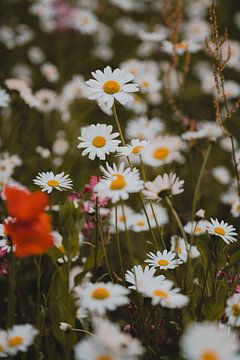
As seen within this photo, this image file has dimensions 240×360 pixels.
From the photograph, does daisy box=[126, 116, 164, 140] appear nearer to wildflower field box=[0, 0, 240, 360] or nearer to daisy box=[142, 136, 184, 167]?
wildflower field box=[0, 0, 240, 360]

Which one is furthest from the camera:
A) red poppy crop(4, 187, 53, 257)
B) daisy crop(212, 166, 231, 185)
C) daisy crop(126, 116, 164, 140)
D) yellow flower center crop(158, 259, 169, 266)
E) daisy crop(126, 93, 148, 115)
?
daisy crop(126, 93, 148, 115)

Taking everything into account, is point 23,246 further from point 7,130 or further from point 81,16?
point 81,16

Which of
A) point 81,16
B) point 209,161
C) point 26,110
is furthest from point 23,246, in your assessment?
point 81,16

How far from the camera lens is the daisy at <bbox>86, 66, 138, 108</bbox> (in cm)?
125

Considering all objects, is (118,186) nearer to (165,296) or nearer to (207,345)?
(165,296)

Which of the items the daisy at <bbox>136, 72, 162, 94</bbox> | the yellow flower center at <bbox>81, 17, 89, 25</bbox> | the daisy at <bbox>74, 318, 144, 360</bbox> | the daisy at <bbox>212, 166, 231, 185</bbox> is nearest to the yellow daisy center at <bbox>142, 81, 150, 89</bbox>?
the daisy at <bbox>136, 72, 162, 94</bbox>

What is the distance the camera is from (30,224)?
844 millimetres

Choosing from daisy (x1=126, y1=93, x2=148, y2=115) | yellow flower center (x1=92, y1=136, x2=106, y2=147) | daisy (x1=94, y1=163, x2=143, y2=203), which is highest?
daisy (x1=126, y1=93, x2=148, y2=115)

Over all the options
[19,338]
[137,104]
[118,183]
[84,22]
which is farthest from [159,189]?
[84,22]

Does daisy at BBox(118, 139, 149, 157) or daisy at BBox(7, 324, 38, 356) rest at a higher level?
daisy at BBox(118, 139, 149, 157)

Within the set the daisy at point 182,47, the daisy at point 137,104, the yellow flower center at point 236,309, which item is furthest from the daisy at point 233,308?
the daisy at point 137,104

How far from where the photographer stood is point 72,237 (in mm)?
1094

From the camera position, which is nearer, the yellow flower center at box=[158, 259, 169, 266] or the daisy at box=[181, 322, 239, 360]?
the daisy at box=[181, 322, 239, 360]

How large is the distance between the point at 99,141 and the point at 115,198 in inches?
9.9
